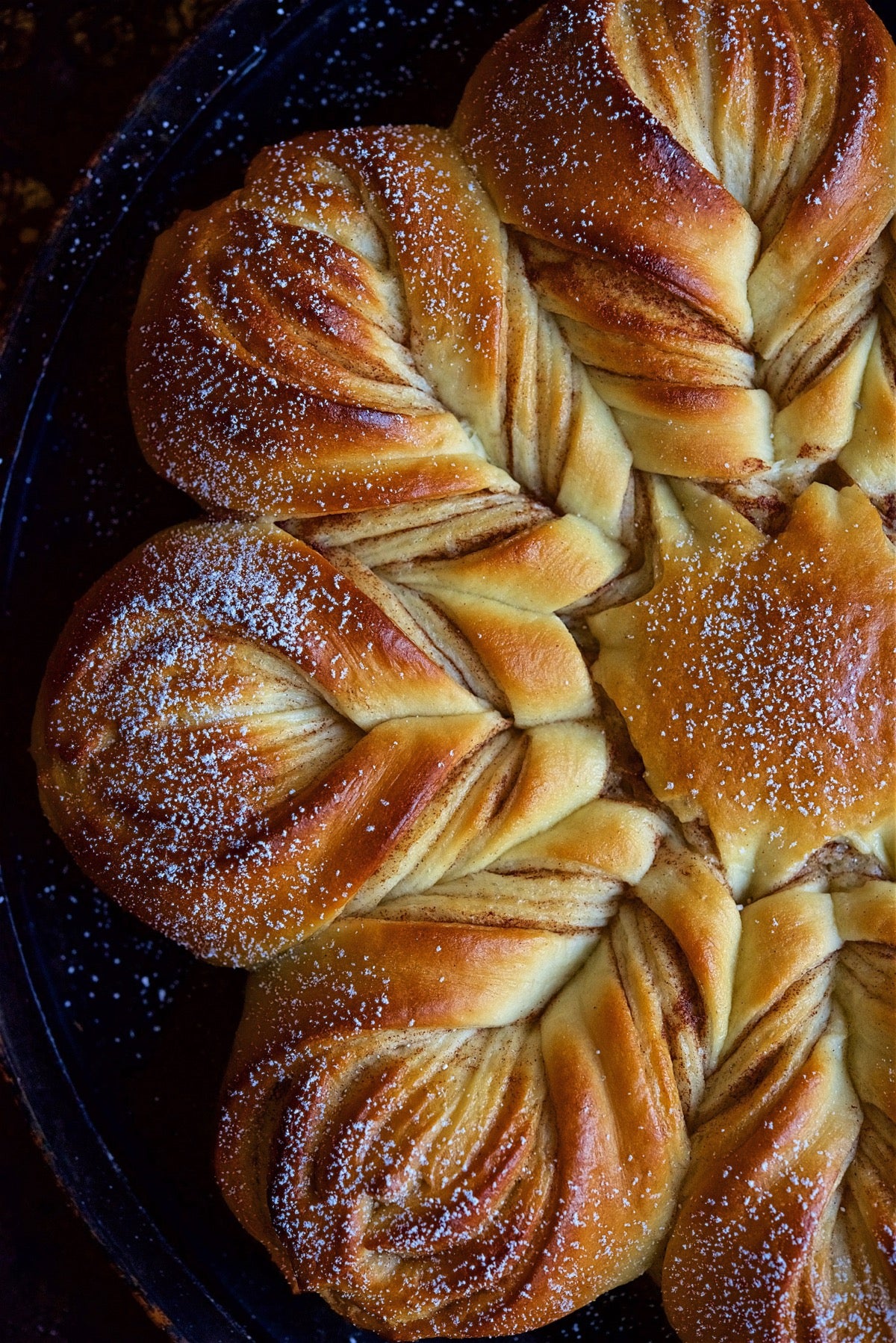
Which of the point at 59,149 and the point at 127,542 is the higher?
the point at 59,149

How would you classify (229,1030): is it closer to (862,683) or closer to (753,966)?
(753,966)

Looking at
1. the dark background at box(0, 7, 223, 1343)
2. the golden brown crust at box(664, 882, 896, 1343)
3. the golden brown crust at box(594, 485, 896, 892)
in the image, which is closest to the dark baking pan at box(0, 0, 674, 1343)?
the dark background at box(0, 7, 223, 1343)

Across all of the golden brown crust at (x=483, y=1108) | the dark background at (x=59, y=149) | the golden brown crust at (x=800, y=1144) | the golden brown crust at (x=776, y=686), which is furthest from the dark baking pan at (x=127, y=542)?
the golden brown crust at (x=776, y=686)

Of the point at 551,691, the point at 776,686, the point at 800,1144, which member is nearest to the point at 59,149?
the point at 551,691


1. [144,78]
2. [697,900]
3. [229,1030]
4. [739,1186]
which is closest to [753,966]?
[697,900]

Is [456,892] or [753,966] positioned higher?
[456,892]

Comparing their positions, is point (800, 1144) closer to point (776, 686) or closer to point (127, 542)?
point (776, 686)

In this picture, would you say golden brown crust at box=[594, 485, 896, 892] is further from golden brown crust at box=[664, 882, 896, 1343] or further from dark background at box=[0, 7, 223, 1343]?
dark background at box=[0, 7, 223, 1343]

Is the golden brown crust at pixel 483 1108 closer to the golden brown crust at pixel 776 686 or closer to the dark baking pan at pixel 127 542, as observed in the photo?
the golden brown crust at pixel 776 686
